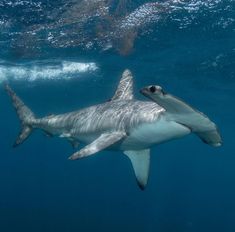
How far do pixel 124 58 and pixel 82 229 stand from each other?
13.0 metres

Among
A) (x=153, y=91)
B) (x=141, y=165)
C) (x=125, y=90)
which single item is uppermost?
(x=153, y=91)

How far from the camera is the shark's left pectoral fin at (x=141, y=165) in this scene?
377 inches

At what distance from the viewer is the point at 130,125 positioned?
8414mm

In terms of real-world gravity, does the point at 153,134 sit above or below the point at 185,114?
below

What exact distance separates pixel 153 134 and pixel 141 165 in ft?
7.06

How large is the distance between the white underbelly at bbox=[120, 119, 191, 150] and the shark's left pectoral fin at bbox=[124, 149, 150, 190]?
0.41 metres

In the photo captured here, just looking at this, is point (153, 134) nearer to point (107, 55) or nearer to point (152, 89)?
point (152, 89)

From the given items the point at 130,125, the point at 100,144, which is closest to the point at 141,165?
the point at 130,125

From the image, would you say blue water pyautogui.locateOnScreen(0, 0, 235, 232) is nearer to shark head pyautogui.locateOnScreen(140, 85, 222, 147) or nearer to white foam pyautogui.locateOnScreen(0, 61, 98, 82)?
white foam pyautogui.locateOnScreen(0, 61, 98, 82)

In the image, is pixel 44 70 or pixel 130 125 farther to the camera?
pixel 44 70

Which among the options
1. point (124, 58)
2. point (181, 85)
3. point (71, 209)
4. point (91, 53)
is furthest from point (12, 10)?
point (71, 209)

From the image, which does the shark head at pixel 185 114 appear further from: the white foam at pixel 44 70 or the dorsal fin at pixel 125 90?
the white foam at pixel 44 70

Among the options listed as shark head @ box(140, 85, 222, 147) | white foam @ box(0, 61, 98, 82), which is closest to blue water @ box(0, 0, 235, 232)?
white foam @ box(0, 61, 98, 82)

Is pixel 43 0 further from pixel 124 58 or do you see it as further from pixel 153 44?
pixel 124 58
